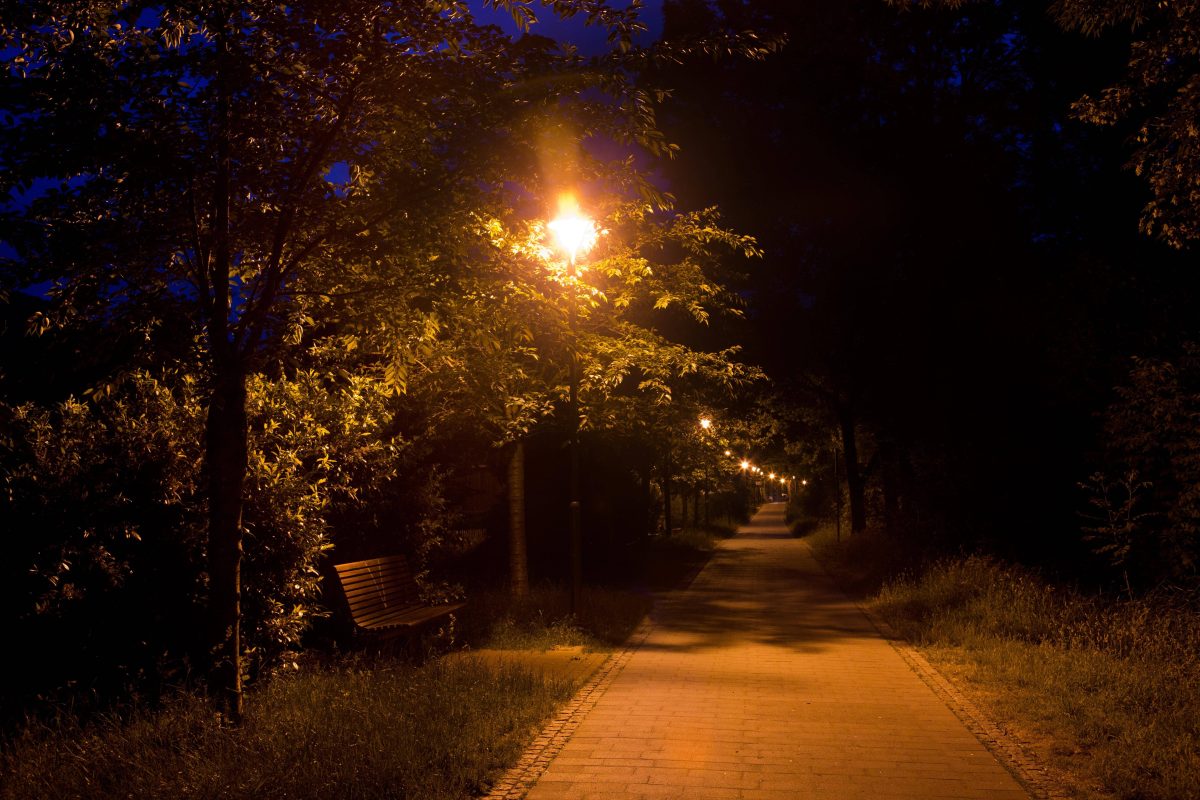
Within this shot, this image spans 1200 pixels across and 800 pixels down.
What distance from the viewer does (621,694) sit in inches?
329

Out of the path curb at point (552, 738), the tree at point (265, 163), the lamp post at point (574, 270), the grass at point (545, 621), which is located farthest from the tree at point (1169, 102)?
the grass at point (545, 621)

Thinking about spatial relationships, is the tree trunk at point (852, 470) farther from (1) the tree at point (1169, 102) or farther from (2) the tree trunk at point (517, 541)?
(1) the tree at point (1169, 102)

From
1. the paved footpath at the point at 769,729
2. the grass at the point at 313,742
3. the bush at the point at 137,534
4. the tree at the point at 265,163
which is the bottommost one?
the paved footpath at the point at 769,729

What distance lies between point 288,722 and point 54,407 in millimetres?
3576

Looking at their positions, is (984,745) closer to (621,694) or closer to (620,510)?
(621,694)

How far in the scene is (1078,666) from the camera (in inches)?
321

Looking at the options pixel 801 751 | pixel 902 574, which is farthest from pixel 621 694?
pixel 902 574

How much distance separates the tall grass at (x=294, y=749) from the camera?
502 cm

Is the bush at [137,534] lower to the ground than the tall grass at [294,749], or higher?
higher

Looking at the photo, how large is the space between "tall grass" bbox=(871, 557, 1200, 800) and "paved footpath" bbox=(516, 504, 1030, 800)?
0.63m

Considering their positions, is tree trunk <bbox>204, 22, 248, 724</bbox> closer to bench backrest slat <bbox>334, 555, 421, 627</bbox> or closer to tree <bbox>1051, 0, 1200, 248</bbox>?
bench backrest slat <bbox>334, 555, 421, 627</bbox>

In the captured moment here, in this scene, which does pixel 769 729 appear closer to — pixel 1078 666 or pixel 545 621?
pixel 1078 666

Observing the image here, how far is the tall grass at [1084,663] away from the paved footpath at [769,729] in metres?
0.63

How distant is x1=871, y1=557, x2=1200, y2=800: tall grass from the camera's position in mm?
5809
